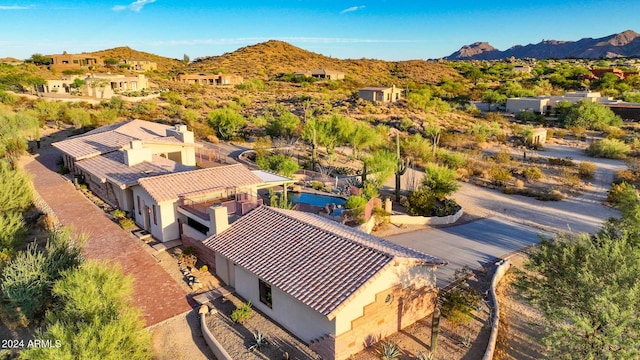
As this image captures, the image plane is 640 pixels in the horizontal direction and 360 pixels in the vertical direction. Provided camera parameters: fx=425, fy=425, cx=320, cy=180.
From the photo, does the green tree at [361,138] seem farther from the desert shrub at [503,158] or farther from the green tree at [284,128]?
the desert shrub at [503,158]

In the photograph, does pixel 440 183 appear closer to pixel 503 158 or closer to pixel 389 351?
pixel 503 158

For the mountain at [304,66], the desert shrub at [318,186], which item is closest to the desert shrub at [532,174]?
the desert shrub at [318,186]

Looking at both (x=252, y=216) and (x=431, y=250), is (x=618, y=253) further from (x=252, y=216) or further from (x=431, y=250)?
(x=252, y=216)

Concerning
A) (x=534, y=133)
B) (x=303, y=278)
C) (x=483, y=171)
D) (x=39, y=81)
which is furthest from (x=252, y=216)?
(x=39, y=81)

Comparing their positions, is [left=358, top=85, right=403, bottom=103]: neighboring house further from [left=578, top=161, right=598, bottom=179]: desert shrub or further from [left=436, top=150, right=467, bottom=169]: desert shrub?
[left=578, top=161, right=598, bottom=179]: desert shrub

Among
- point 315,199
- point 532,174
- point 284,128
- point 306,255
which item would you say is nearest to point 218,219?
point 306,255

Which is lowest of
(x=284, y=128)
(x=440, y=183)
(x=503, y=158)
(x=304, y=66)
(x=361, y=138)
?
(x=503, y=158)

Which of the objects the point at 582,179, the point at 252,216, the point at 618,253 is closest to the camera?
the point at 618,253
